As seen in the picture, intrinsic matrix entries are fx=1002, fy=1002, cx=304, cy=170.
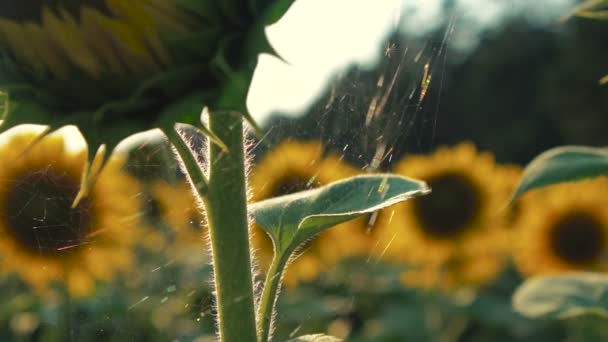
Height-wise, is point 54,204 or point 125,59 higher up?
point 125,59

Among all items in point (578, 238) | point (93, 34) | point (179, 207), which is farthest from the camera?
point (578, 238)

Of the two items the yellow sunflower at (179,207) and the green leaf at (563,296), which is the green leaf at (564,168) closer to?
the green leaf at (563,296)

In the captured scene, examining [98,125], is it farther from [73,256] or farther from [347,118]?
[73,256]

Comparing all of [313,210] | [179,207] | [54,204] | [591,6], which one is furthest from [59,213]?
[591,6]

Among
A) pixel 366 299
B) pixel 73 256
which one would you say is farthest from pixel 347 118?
pixel 366 299

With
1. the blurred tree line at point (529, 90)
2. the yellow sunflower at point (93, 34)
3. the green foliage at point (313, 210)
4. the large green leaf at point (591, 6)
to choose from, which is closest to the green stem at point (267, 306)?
the green foliage at point (313, 210)

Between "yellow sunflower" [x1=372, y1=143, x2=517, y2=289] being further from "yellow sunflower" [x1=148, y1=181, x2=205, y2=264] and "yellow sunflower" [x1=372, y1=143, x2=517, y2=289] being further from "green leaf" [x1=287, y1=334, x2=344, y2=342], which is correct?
"green leaf" [x1=287, y1=334, x2=344, y2=342]

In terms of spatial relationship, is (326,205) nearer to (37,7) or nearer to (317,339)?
(317,339)
